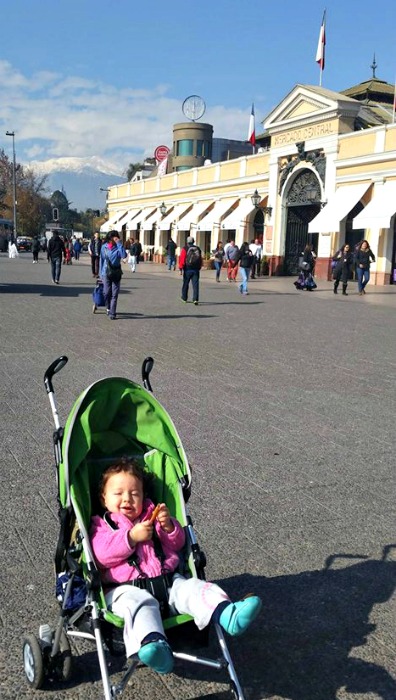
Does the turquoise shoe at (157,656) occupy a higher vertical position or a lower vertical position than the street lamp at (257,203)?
lower

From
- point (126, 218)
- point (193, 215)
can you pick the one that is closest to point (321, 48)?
point (193, 215)

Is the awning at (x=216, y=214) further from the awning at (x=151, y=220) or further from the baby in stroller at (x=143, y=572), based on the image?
the baby in stroller at (x=143, y=572)

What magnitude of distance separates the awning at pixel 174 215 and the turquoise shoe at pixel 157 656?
142 ft

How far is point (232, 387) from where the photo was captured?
24.3 ft

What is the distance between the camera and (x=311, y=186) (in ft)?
103

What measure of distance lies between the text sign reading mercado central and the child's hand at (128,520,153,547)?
2921cm

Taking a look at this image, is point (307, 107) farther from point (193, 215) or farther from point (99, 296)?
point (99, 296)

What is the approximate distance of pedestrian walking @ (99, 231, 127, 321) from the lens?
40.8 ft

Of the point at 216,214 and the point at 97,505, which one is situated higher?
the point at 216,214

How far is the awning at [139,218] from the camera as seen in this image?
51.2 m

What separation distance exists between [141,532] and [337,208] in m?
27.5

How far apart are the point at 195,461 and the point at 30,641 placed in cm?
256

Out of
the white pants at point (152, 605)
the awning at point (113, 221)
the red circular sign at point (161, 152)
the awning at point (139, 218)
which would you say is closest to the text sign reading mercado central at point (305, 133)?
the awning at point (139, 218)

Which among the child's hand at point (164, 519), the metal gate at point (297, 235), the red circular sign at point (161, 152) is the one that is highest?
the red circular sign at point (161, 152)
